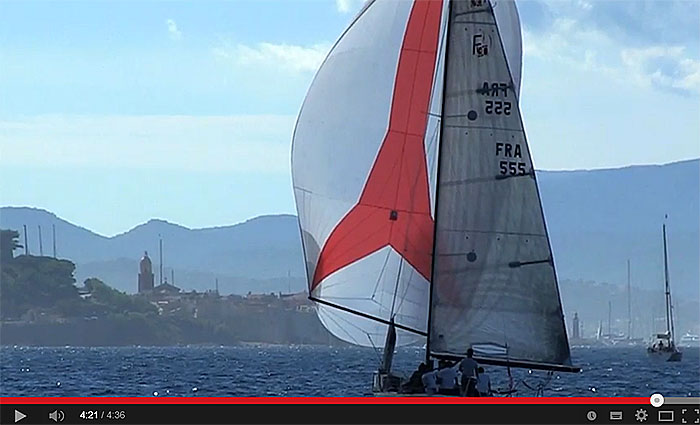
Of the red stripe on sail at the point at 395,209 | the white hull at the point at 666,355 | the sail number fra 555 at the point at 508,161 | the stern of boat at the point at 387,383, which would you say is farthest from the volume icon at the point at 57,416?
the white hull at the point at 666,355

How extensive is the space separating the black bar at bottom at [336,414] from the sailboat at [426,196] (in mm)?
9137

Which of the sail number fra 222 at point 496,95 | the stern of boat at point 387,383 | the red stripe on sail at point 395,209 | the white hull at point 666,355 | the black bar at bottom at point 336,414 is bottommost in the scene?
the white hull at point 666,355

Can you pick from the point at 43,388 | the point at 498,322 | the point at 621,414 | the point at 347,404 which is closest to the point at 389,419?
the point at 347,404

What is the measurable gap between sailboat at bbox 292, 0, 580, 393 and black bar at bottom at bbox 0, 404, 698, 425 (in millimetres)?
9137

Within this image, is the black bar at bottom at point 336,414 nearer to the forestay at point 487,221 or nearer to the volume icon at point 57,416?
the volume icon at point 57,416

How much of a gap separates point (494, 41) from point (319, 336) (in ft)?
434

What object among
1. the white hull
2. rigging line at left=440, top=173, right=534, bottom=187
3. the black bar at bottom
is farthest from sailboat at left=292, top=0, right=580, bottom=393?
the white hull

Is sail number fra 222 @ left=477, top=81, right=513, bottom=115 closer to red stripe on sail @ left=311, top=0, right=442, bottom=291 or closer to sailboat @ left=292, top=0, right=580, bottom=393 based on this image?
sailboat @ left=292, top=0, right=580, bottom=393

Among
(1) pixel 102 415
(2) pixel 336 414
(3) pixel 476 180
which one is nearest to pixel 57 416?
(1) pixel 102 415

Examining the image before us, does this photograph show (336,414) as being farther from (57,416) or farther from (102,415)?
(57,416)

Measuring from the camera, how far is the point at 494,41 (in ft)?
61.4

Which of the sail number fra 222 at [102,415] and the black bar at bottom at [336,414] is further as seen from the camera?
the sail number fra 222 at [102,415]

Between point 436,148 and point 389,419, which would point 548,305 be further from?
point 389,419

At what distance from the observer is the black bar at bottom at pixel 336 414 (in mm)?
8719
